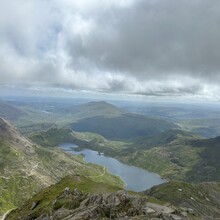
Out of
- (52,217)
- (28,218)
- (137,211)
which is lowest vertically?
(28,218)

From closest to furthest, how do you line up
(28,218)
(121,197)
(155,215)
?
(155,215) → (121,197) → (28,218)

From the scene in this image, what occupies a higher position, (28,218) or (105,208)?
(105,208)

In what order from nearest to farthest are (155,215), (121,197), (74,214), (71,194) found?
1. (155,215)
2. (74,214)
3. (121,197)
4. (71,194)

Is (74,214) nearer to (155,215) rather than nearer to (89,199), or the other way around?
(89,199)

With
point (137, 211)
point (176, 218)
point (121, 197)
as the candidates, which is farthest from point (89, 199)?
point (176, 218)

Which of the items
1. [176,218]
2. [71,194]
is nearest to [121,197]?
[176,218]

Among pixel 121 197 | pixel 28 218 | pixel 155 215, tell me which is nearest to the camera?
pixel 155 215

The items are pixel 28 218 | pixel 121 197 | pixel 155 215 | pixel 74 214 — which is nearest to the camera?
pixel 155 215

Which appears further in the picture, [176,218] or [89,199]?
[89,199]

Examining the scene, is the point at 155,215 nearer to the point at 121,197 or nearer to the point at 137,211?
the point at 137,211
